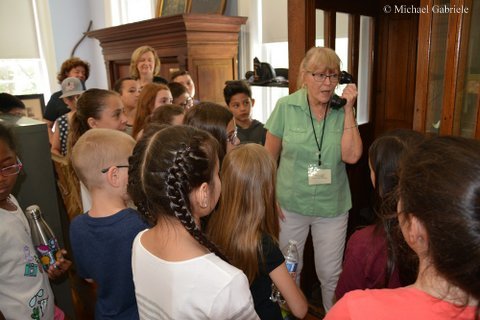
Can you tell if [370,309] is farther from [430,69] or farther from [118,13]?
[118,13]

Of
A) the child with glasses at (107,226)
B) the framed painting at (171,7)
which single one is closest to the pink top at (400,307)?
the child with glasses at (107,226)

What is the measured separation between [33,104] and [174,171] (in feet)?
15.0

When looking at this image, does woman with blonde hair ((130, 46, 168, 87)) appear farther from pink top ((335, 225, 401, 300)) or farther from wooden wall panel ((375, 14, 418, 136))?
pink top ((335, 225, 401, 300))

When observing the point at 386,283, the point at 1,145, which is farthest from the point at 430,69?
the point at 1,145

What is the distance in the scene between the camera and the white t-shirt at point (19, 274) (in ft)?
3.77

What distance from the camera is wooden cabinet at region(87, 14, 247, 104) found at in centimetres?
330

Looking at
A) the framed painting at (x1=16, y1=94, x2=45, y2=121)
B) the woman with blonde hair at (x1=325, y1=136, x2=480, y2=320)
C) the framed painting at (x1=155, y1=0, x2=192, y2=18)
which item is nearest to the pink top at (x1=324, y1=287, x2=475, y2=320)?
the woman with blonde hair at (x1=325, y1=136, x2=480, y2=320)

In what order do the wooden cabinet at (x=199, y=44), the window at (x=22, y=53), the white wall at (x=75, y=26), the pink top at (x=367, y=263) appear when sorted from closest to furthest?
the pink top at (x=367, y=263), the wooden cabinet at (x=199, y=44), the window at (x=22, y=53), the white wall at (x=75, y=26)

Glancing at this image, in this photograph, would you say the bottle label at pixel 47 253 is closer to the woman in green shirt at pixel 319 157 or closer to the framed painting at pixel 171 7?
the woman in green shirt at pixel 319 157

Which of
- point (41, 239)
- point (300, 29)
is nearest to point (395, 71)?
point (300, 29)

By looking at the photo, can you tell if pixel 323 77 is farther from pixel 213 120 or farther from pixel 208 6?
pixel 208 6

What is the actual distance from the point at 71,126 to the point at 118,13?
4.47 meters

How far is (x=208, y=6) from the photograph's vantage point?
12.4ft

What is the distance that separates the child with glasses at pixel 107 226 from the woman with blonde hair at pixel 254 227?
27 cm
